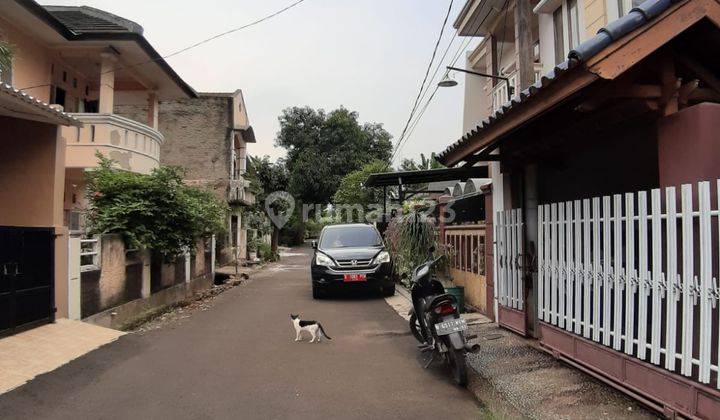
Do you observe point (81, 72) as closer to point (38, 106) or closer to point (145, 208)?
point (145, 208)

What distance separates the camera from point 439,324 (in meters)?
5.13

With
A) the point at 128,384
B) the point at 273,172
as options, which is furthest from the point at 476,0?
the point at 273,172

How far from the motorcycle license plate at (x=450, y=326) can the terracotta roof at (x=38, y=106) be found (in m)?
5.49

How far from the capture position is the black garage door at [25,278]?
6250 mm

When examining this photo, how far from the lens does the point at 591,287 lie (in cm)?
463

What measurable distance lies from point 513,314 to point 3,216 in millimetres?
7438

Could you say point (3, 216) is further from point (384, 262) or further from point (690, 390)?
point (690, 390)

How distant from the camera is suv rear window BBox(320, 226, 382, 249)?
12398 mm

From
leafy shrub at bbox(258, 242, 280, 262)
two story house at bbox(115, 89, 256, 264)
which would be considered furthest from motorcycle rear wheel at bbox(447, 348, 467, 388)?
leafy shrub at bbox(258, 242, 280, 262)

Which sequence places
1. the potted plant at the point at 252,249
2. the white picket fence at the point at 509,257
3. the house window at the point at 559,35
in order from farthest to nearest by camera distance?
the potted plant at the point at 252,249, the house window at the point at 559,35, the white picket fence at the point at 509,257

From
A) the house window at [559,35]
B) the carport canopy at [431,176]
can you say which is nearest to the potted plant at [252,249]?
the carport canopy at [431,176]

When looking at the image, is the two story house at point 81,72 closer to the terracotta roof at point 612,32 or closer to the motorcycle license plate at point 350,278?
the motorcycle license plate at point 350,278

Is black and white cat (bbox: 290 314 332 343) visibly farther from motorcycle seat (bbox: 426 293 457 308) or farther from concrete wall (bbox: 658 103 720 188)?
concrete wall (bbox: 658 103 720 188)

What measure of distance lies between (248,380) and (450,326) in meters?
2.16
